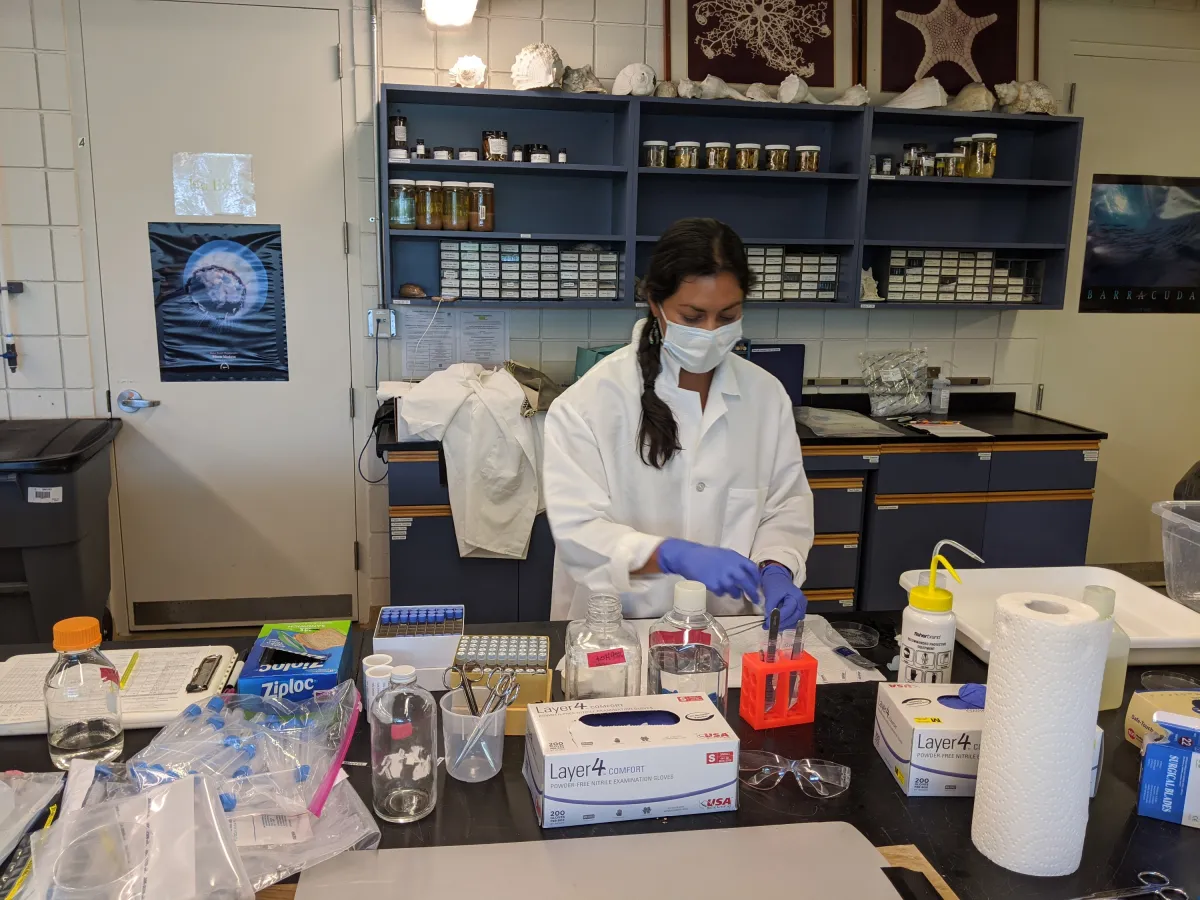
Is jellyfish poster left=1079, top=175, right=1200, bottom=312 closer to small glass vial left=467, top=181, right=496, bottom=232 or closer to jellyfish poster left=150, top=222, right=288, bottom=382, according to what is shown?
small glass vial left=467, top=181, right=496, bottom=232

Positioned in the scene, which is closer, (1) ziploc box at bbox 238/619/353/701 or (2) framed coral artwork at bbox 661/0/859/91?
(1) ziploc box at bbox 238/619/353/701

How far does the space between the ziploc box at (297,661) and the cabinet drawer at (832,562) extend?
2284mm

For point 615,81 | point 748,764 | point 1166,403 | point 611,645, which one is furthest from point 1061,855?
point 1166,403

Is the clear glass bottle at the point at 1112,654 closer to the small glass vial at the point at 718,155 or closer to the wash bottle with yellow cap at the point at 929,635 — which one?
the wash bottle with yellow cap at the point at 929,635

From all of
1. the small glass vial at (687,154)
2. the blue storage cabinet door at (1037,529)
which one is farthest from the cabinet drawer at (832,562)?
the small glass vial at (687,154)

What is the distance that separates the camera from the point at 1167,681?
1.38 metres

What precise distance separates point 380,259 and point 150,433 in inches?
43.4

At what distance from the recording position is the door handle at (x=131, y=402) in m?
3.32

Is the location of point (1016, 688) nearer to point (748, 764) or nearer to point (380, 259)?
point (748, 764)

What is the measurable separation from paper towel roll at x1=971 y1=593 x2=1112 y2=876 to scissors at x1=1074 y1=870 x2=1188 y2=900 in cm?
4

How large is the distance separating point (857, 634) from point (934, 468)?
1948mm

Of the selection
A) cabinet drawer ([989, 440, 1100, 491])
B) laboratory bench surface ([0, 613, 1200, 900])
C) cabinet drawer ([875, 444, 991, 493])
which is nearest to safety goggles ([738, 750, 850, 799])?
laboratory bench surface ([0, 613, 1200, 900])

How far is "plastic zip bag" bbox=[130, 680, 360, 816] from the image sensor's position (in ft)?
3.28

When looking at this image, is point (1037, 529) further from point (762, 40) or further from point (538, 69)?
point (538, 69)
